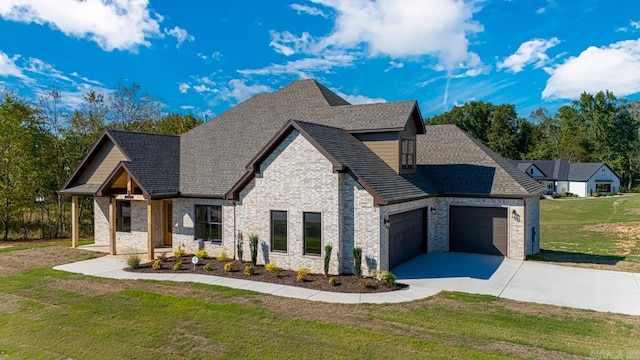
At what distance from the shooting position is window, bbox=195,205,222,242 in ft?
59.3

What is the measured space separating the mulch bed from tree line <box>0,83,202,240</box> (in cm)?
1377

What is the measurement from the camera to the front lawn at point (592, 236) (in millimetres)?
17891

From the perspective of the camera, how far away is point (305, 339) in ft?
28.5

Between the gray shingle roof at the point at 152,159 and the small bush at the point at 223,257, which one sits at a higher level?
the gray shingle roof at the point at 152,159

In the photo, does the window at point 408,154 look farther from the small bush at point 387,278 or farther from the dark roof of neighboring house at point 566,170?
the dark roof of neighboring house at point 566,170

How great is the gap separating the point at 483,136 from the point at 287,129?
229 feet

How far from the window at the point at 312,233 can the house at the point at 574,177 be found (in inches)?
2236

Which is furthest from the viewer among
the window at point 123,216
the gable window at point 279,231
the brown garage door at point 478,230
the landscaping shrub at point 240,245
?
the window at point 123,216

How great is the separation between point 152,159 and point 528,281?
16.9 m

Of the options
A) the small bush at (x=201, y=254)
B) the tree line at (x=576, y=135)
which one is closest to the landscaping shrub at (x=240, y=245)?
the small bush at (x=201, y=254)

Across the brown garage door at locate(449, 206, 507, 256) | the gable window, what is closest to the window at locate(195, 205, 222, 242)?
the gable window

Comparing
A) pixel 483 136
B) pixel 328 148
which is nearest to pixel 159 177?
pixel 328 148

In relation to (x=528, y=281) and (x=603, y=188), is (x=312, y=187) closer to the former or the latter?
(x=528, y=281)

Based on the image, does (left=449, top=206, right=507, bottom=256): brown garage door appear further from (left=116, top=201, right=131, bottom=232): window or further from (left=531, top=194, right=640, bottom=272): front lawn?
(left=116, top=201, right=131, bottom=232): window
